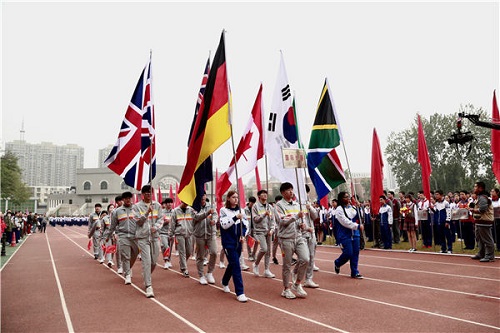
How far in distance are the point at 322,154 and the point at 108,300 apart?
5848 millimetres

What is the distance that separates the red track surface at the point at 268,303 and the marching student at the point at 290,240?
1.08 ft

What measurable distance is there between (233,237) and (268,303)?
1.39 m

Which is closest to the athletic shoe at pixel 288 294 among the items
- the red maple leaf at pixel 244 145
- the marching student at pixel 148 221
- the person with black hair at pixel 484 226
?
the marching student at pixel 148 221

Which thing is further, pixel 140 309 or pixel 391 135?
pixel 391 135

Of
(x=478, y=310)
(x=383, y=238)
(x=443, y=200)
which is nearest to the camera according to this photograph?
(x=478, y=310)

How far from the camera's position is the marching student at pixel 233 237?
6965 mm

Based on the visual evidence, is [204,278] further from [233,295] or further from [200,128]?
[200,128]

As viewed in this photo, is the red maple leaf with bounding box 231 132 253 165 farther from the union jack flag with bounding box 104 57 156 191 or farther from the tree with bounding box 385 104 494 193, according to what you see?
the tree with bounding box 385 104 494 193

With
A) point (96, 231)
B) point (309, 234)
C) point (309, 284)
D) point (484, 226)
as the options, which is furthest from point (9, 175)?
point (484, 226)

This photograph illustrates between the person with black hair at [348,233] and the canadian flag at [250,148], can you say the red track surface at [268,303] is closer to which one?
the person with black hair at [348,233]

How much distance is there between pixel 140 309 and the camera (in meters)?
6.48

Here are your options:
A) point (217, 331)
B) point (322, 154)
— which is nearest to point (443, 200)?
point (322, 154)

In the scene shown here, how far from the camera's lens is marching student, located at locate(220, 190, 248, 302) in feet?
22.9

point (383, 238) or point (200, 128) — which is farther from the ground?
point (200, 128)
